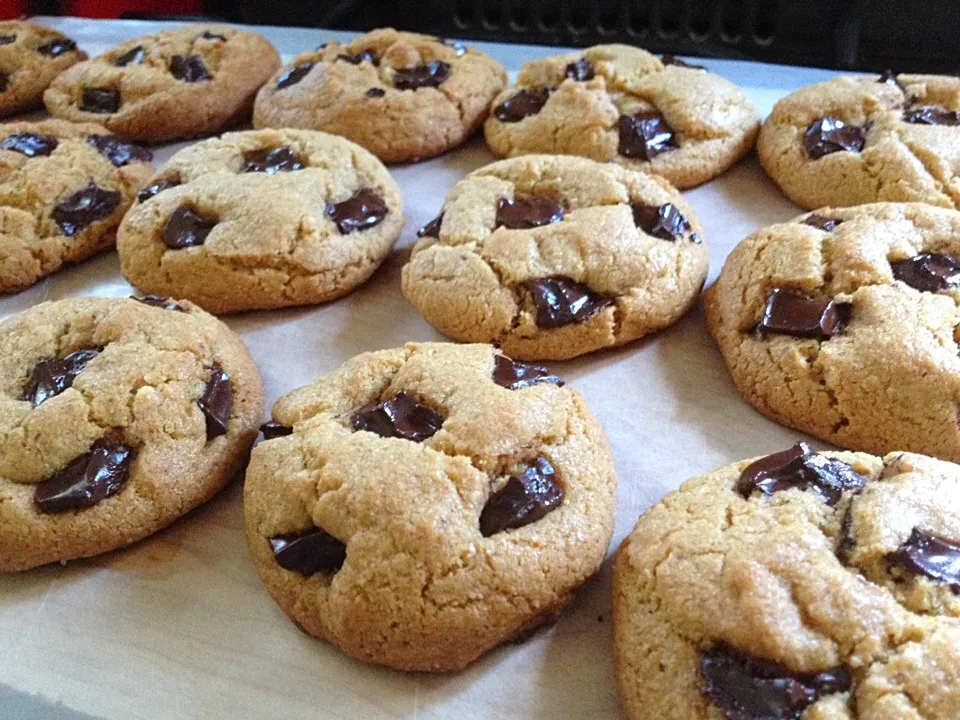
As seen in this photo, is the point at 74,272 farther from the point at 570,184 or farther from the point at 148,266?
the point at 570,184

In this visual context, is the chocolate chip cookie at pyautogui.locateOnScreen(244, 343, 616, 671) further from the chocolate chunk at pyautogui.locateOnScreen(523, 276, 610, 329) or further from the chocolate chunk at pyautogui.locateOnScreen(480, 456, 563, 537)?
the chocolate chunk at pyautogui.locateOnScreen(523, 276, 610, 329)

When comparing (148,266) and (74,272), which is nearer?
(148,266)

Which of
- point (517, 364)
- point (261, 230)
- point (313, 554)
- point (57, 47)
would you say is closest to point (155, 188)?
point (261, 230)

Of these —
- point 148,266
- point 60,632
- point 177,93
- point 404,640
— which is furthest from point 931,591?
point 177,93

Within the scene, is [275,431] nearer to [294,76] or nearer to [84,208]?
[84,208]

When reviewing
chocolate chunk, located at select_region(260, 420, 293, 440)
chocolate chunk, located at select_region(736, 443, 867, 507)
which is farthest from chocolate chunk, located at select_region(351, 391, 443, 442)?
chocolate chunk, located at select_region(736, 443, 867, 507)

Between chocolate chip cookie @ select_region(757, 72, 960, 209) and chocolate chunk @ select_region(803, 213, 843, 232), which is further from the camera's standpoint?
chocolate chip cookie @ select_region(757, 72, 960, 209)

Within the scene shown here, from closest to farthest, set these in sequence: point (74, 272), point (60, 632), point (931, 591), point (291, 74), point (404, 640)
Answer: point (931, 591) < point (404, 640) < point (60, 632) < point (74, 272) < point (291, 74)
